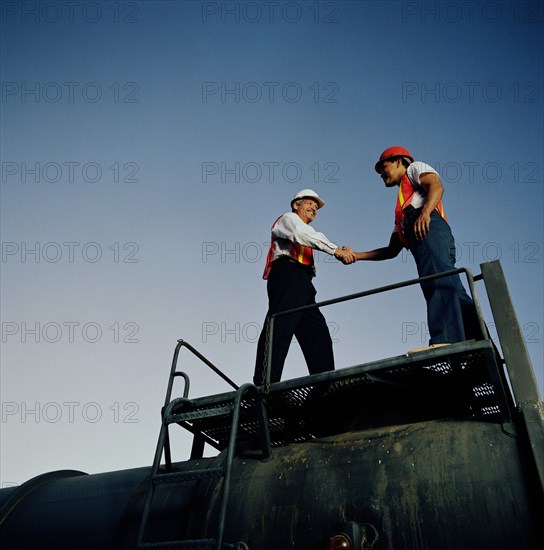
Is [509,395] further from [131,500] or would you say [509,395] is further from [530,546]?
[131,500]

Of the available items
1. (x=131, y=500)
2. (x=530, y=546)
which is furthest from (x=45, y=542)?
(x=530, y=546)

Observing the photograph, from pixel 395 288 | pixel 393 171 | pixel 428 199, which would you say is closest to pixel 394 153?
pixel 393 171

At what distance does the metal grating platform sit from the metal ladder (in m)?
0.06

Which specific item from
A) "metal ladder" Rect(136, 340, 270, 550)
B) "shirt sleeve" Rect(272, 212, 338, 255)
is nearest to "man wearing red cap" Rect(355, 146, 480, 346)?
"shirt sleeve" Rect(272, 212, 338, 255)

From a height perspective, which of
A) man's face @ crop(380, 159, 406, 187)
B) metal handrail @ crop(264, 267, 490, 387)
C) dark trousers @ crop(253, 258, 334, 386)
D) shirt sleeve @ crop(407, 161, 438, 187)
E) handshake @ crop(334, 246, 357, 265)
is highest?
man's face @ crop(380, 159, 406, 187)

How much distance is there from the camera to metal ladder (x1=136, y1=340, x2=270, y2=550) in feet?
14.5

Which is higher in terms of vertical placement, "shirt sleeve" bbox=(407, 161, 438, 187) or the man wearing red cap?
"shirt sleeve" bbox=(407, 161, 438, 187)

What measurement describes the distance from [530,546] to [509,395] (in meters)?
1.19

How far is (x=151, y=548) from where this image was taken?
456cm

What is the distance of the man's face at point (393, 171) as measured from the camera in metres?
6.67

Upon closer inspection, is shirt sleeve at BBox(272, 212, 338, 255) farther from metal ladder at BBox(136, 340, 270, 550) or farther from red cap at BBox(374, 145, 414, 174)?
metal ladder at BBox(136, 340, 270, 550)

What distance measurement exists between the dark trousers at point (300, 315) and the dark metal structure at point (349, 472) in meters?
0.88

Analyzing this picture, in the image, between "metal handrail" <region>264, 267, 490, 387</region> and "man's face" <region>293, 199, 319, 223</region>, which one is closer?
"metal handrail" <region>264, 267, 490, 387</region>

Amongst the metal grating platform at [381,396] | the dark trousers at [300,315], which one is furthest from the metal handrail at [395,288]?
the dark trousers at [300,315]
